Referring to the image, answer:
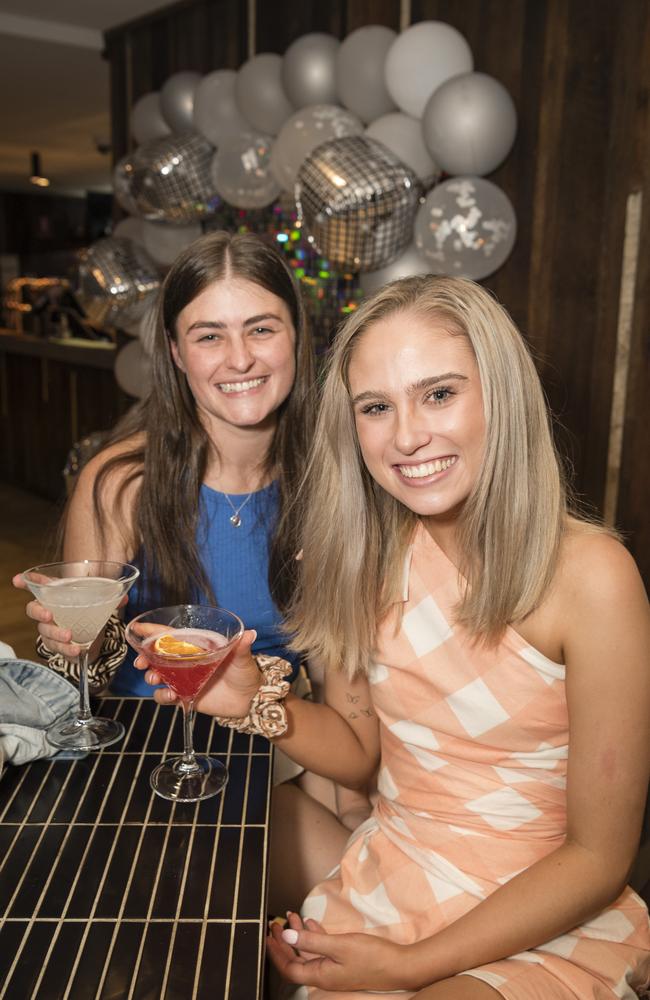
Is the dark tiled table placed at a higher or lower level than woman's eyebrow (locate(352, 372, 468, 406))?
lower

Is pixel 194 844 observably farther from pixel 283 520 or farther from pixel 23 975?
pixel 283 520

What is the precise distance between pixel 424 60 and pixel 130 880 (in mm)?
2861

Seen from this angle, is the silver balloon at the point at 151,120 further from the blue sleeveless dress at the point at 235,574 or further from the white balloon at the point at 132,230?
the blue sleeveless dress at the point at 235,574

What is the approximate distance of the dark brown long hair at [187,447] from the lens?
6.43ft

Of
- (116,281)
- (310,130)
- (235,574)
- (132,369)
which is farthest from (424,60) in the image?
(132,369)

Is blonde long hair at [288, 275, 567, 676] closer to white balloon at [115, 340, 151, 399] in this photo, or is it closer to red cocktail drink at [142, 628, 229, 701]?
red cocktail drink at [142, 628, 229, 701]

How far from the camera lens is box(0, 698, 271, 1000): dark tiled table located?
97 centimetres

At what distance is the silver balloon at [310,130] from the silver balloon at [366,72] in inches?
2.3

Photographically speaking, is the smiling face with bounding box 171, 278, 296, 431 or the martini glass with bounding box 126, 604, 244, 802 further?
the smiling face with bounding box 171, 278, 296, 431

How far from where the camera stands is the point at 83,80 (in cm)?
676

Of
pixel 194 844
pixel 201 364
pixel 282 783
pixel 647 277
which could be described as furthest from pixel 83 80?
pixel 194 844

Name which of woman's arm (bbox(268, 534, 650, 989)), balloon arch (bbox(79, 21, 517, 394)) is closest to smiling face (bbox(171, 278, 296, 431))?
balloon arch (bbox(79, 21, 517, 394))

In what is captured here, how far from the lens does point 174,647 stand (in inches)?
51.2

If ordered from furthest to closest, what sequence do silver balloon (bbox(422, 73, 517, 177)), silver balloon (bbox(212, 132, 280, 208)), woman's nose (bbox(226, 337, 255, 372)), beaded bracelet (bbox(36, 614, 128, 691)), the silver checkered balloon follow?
1. the silver checkered balloon
2. silver balloon (bbox(212, 132, 280, 208))
3. silver balloon (bbox(422, 73, 517, 177))
4. woman's nose (bbox(226, 337, 255, 372))
5. beaded bracelet (bbox(36, 614, 128, 691))
